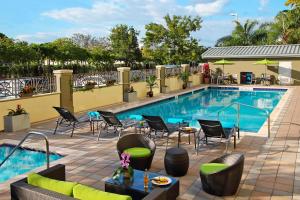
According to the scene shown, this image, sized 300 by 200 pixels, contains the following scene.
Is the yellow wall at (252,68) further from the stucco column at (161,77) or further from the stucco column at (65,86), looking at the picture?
the stucco column at (65,86)

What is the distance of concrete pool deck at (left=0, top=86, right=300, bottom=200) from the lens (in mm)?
5324

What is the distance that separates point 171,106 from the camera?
17594 millimetres

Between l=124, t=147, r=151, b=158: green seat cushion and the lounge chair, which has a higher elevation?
the lounge chair

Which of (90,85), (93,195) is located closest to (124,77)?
(90,85)

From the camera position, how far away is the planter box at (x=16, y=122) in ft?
32.7

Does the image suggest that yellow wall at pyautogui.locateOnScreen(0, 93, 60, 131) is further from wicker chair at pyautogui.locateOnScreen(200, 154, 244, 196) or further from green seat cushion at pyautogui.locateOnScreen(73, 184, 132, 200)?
green seat cushion at pyautogui.locateOnScreen(73, 184, 132, 200)

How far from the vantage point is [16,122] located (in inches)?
398

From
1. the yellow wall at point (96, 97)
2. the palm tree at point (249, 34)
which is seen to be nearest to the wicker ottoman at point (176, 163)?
the yellow wall at point (96, 97)

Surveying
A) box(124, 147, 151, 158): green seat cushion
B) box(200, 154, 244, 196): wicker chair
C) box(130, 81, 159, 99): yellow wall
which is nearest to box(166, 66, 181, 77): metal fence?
box(130, 81, 159, 99): yellow wall

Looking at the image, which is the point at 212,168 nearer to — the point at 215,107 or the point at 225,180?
the point at 225,180

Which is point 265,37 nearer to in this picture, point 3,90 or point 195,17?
point 195,17

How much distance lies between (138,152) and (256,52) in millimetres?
24224

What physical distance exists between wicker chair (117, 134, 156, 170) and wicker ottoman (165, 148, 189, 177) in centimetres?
41

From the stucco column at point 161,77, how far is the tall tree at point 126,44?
629 inches
